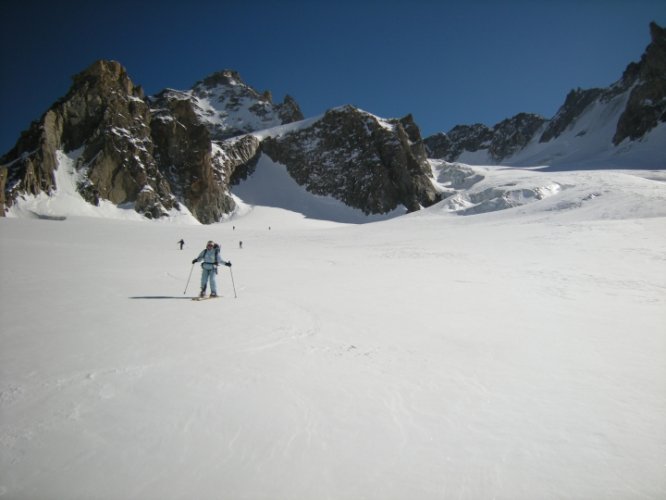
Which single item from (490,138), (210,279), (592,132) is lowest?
(210,279)

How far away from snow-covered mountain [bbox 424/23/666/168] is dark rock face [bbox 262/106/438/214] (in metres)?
38.1

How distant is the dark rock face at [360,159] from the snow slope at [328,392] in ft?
261

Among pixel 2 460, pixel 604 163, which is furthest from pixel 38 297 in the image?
pixel 604 163

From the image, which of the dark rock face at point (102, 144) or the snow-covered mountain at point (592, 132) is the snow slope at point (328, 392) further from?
the snow-covered mountain at point (592, 132)

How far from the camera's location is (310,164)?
94.6 m

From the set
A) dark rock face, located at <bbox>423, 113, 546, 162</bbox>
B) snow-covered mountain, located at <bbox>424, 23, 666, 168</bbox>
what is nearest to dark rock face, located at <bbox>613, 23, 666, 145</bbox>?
snow-covered mountain, located at <bbox>424, 23, 666, 168</bbox>

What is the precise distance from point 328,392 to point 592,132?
149 meters

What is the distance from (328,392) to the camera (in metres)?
4.27

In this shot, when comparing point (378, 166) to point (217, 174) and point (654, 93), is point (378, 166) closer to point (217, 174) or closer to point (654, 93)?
point (217, 174)

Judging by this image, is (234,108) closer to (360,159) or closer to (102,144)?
(360,159)

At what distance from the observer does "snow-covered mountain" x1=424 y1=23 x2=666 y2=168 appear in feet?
292

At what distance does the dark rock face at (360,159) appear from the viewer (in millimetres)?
88688

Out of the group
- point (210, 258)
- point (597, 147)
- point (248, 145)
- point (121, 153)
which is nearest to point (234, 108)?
point (248, 145)

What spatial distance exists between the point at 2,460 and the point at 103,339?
2.89m
